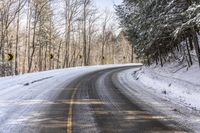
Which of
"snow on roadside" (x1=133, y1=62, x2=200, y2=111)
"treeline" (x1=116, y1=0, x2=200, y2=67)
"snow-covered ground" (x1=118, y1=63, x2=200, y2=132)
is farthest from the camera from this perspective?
"treeline" (x1=116, y1=0, x2=200, y2=67)

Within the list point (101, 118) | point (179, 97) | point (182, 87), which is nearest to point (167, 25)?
point (182, 87)

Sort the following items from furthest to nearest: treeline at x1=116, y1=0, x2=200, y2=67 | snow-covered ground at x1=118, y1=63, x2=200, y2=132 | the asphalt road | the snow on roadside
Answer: treeline at x1=116, y1=0, x2=200, y2=67 < the snow on roadside < snow-covered ground at x1=118, y1=63, x2=200, y2=132 < the asphalt road

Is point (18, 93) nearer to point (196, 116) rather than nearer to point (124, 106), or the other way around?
point (124, 106)

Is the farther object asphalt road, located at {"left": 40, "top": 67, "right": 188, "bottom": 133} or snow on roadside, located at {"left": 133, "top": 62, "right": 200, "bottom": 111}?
snow on roadside, located at {"left": 133, "top": 62, "right": 200, "bottom": 111}

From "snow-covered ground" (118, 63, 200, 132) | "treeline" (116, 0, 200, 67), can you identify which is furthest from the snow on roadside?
"treeline" (116, 0, 200, 67)

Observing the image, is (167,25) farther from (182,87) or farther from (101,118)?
(101,118)

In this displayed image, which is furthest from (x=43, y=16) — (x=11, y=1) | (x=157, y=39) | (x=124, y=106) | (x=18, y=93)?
(x=124, y=106)

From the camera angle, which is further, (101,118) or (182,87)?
(182,87)

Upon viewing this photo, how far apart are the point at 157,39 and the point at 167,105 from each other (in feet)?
33.2

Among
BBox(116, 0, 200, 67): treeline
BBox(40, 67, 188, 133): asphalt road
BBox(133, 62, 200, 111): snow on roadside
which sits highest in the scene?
BBox(116, 0, 200, 67): treeline

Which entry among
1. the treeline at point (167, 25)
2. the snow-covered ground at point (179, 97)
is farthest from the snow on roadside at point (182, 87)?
the treeline at point (167, 25)

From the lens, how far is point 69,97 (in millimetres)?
14000

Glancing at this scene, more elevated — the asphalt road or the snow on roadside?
the snow on roadside

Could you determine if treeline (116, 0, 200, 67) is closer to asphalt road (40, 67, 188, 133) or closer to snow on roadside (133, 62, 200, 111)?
snow on roadside (133, 62, 200, 111)
